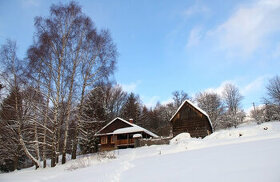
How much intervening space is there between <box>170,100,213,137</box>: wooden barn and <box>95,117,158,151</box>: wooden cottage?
5.70 m

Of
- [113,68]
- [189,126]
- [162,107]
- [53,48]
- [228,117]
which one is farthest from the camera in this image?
[162,107]

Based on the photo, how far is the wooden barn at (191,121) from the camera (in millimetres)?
22406

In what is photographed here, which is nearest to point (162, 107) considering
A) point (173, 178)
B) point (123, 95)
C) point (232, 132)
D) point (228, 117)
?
point (123, 95)

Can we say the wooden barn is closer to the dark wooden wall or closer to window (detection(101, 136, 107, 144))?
the dark wooden wall

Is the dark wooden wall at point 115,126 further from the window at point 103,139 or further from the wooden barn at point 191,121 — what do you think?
the wooden barn at point 191,121

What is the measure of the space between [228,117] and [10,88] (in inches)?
1708

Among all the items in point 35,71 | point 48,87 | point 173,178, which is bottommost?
point 173,178

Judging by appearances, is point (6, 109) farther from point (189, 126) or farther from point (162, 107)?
point (162, 107)

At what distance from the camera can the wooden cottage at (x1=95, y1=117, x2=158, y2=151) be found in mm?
27656

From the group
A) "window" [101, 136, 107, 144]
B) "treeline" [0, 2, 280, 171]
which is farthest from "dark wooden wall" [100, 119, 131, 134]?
"treeline" [0, 2, 280, 171]

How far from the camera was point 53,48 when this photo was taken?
14172 mm

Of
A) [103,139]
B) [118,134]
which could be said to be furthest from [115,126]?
[103,139]

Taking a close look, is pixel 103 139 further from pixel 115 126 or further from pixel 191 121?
pixel 191 121

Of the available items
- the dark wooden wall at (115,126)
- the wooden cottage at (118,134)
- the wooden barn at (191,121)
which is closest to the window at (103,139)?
the wooden cottage at (118,134)
